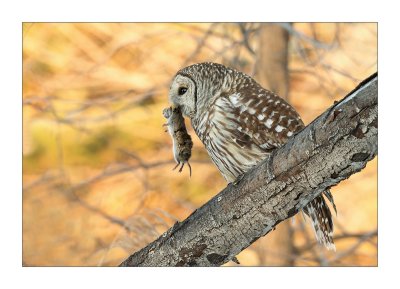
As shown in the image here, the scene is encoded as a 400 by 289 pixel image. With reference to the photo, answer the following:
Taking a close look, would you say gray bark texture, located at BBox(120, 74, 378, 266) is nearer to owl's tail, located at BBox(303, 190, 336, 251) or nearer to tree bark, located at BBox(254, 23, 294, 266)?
owl's tail, located at BBox(303, 190, 336, 251)

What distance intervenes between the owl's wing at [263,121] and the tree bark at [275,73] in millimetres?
689

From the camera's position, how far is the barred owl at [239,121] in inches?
93.1

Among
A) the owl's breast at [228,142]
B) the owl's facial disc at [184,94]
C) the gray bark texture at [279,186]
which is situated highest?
the owl's facial disc at [184,94]

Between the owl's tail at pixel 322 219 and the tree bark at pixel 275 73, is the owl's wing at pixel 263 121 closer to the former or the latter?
the owl's tail at pixel 322 219

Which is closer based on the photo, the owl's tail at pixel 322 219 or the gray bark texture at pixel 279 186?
the gray bark texture at pixel 279 186

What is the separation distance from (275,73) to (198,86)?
28.6 inches

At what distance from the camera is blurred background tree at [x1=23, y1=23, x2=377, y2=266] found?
2965 millimetres

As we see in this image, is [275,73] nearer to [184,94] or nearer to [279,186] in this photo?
[184,94]

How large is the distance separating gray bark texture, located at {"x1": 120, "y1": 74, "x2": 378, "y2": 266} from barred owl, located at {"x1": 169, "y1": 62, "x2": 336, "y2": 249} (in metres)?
0.33

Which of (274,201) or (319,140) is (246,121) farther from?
(319,140)

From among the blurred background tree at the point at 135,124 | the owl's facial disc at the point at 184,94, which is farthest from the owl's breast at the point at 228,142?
the blurred background tree at the point at 135,124

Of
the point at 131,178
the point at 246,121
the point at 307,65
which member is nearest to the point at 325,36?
the point at 307,65
